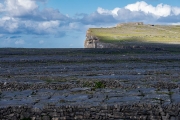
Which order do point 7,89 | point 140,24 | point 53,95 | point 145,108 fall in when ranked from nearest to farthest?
point 145,108, point 53,95, point 7,89, point 140,24

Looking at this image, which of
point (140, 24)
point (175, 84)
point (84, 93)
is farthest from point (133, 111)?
point (140, 24)

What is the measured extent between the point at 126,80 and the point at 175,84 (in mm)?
Answer: 4588

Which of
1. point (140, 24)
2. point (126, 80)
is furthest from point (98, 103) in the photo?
point (140, 24)

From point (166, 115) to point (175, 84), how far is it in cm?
1148

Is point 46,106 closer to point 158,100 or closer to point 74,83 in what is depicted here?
point 158,100

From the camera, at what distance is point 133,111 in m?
18.7

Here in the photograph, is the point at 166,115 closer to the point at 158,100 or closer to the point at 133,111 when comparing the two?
the point at 133,111

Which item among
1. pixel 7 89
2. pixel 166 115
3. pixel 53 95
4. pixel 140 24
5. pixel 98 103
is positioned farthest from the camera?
pixel 140 24

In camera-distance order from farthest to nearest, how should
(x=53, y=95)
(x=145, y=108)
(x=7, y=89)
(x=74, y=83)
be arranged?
(x=74, y=83) < (x=7, y=89) < (x=53, y=95) < (x=145, y=108)

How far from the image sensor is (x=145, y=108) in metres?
19.2

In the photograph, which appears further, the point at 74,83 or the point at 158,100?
the point at 74,83

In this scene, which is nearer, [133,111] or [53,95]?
[133,111]

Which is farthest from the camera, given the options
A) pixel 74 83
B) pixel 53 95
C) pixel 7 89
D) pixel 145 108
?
pixel 74 83

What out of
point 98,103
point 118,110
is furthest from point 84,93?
point 118,110
